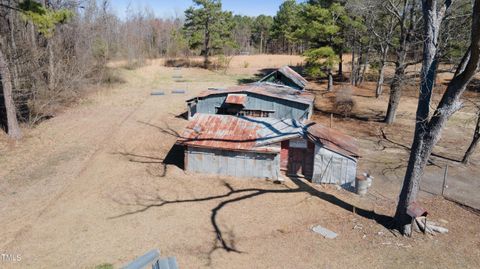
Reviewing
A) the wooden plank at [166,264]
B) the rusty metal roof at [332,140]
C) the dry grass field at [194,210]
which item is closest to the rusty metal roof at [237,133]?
the rusty metal roof at [332,140]

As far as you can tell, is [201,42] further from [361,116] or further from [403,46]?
[403,46]

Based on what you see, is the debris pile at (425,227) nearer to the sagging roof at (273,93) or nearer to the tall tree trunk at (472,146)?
the tall tree trunk at (472,146)

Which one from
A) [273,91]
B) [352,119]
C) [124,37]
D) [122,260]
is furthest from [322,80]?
[122,260]

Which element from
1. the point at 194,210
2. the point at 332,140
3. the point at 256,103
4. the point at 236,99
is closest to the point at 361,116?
the point at 256,103

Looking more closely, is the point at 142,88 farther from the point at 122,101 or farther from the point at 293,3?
the point at 293,3

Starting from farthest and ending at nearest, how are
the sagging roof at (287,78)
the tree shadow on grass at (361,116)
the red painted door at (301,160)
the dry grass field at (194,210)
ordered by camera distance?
the sagging roof at (287,78), the tree shadow on grass at (361,116), the red painted door at (301,160), the dry grass field at (194,210)

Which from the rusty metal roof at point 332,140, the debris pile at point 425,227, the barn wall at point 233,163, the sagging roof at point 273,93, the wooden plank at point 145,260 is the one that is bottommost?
the wooden plank at point 145,260

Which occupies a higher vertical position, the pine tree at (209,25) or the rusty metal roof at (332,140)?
the pine tree at (209,25)
